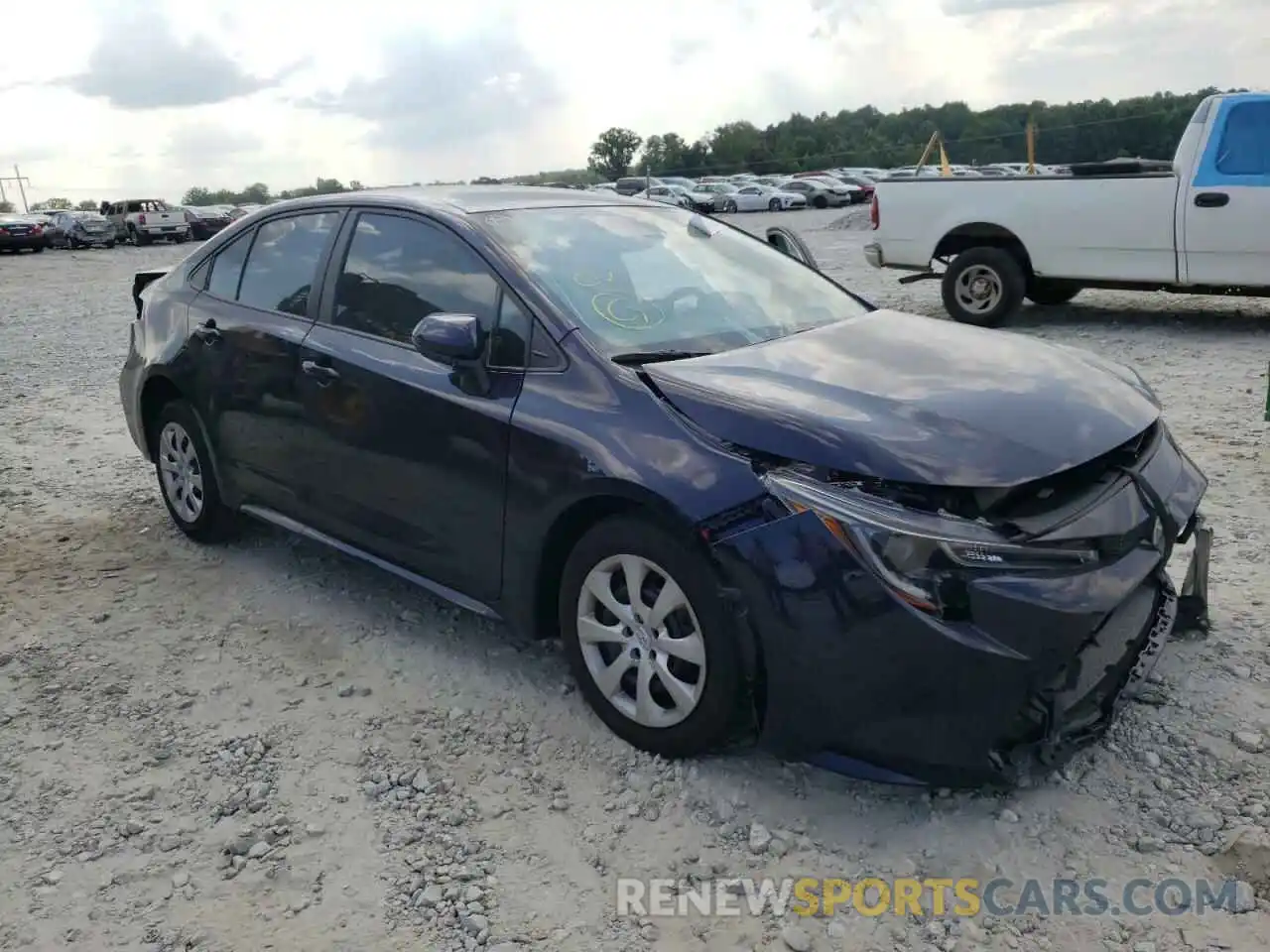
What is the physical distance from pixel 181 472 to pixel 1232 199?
27.5ft

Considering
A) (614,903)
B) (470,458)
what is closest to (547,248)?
(470,458)

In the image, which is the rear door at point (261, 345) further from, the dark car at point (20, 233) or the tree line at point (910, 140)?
the dark car at point (20, 233)

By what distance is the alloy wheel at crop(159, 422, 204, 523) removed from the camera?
503cm

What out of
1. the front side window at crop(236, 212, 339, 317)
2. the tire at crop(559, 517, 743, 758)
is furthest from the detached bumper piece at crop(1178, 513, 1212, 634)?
the front side window at crop(236, 212, 339, 317)

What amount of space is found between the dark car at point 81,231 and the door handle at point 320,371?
35.5 meters

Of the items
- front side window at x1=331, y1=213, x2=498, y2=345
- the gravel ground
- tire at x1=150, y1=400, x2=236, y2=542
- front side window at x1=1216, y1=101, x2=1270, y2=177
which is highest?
front side window at x1=1216, y1=101, x2=1270, y2=177

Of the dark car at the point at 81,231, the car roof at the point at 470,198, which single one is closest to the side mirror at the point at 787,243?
the car roof at the point at 470,198

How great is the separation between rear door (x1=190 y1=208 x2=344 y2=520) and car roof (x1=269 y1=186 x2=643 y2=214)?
124 mm

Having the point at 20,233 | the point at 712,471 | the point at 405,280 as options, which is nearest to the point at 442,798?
the point at 712,471

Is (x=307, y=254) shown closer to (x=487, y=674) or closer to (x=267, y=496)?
(x=267, y=496)

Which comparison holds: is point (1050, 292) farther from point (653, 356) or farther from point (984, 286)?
point (653, 356)

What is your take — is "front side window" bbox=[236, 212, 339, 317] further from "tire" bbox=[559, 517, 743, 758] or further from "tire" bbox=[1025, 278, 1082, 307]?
"tire" bbox=[1025, 278, 1082, 307]

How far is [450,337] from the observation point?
3355 millimetres

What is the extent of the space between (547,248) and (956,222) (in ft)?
24.2
